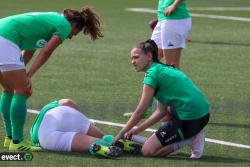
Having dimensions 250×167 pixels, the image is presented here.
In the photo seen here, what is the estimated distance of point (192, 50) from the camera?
1848cm

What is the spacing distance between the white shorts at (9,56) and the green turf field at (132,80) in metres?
0.88

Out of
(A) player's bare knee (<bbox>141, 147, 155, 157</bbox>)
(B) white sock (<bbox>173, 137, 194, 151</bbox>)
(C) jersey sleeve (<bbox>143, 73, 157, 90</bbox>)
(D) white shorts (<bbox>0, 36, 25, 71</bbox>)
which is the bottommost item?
(A) player's bare knee (<bbox>141, 147, 155, 157</bbox>)

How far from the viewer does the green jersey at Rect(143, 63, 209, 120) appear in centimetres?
931

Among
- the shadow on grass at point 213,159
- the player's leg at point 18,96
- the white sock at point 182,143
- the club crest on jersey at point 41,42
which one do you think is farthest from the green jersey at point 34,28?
the shadow on grass at point 213,159

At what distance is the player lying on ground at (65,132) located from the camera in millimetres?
9461

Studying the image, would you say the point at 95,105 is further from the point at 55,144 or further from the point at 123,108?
the point at 55,144

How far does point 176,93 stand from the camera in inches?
368

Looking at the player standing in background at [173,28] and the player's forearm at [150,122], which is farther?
the player standing in background at [173,28]

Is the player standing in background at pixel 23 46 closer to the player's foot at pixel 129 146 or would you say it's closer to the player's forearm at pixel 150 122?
the player's foot at pixel 129 146

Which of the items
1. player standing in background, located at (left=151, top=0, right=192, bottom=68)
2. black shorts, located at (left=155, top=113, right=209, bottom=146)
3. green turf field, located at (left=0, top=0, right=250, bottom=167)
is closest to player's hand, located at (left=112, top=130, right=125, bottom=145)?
green turf field, located at (left=0, top=0, right=250, bottom=167)

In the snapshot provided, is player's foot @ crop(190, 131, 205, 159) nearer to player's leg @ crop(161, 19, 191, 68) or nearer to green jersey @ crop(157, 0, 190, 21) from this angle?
player's leg @ crop(161, 19, 191, 68)

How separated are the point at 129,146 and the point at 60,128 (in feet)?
2.48

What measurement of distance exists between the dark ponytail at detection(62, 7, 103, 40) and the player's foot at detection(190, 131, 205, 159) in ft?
5.11

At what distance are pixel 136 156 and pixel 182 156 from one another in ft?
1.60
